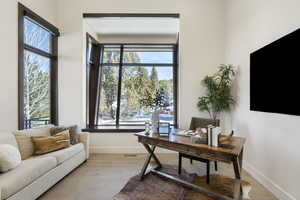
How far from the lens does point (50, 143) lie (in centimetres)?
304

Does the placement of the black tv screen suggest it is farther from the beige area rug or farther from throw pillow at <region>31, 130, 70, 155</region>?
throw pillow at <region>31, 130, 70, 155</region>

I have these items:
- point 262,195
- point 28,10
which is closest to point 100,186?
point 262,195

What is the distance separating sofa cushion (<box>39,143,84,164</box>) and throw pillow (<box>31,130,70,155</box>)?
92 mm

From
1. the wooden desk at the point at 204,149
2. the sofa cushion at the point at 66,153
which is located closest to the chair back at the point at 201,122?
the wooden desk at the point at 204,149

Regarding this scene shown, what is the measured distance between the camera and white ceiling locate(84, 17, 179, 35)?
15.0 ft

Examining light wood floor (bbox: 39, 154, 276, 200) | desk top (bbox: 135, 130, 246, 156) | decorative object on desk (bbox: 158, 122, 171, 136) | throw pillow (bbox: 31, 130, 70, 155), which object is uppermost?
decorative object on desk (bbox: 158, 122, 171, 136)

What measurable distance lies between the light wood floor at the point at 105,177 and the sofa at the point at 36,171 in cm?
17

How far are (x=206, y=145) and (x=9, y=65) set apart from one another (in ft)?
11.1

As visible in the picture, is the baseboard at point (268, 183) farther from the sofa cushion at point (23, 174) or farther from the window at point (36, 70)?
the window at point (36, 70)

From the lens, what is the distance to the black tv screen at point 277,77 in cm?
212

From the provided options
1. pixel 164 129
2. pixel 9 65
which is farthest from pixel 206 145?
pixel 9 65

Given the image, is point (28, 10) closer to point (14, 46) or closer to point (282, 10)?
point (14, 46)

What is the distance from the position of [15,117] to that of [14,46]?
1235 millimetres

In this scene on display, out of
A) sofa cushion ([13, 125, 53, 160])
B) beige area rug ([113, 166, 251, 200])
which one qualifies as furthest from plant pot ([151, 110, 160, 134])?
sofa cushion ([13, 125, 53, 160])
